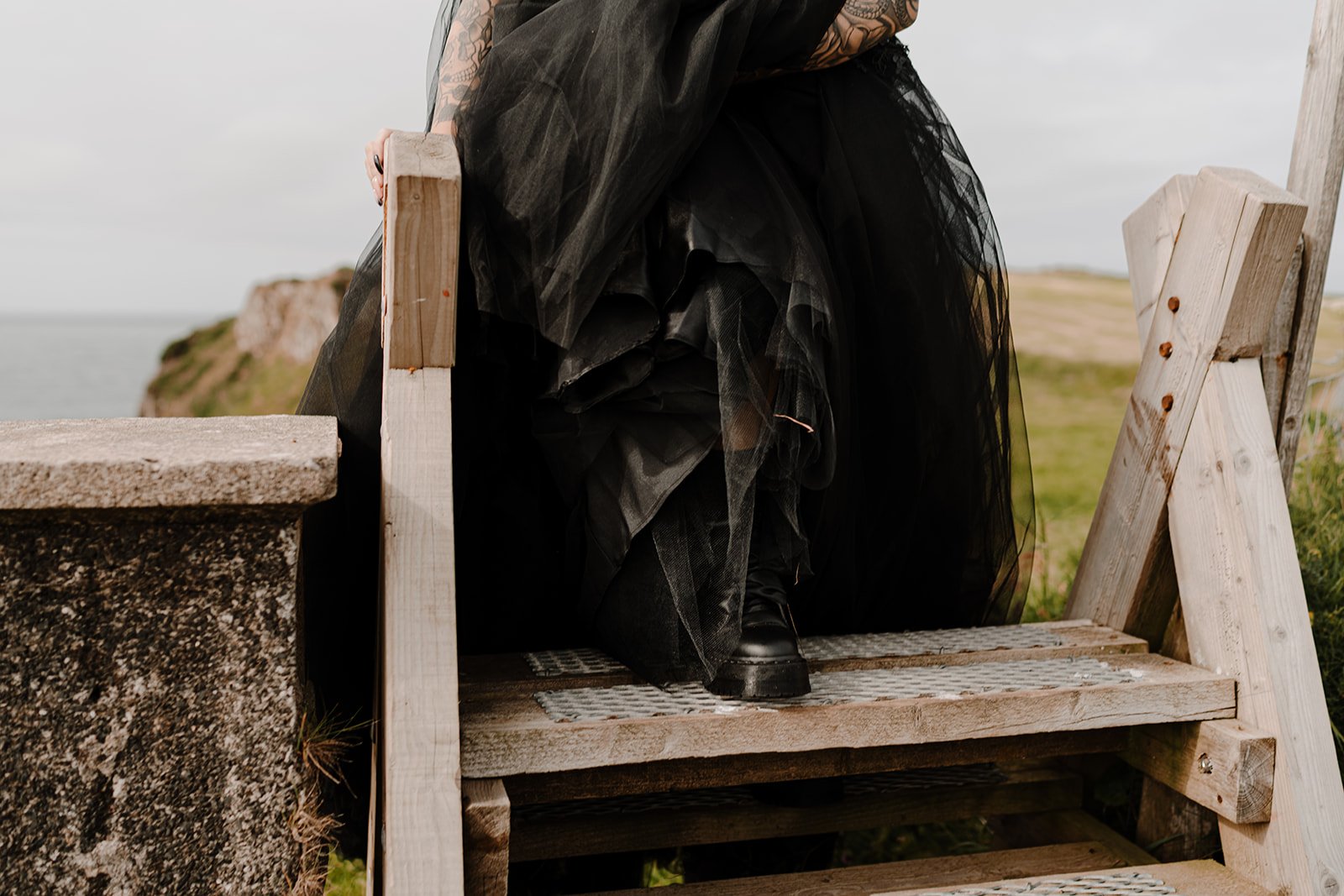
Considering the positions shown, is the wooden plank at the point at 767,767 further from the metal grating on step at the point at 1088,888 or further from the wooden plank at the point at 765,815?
the wooden plank at the point at 765,815

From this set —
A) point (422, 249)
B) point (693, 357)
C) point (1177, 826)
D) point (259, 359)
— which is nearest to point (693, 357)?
point (693, 357)

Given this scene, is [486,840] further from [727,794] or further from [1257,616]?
[1257,616]

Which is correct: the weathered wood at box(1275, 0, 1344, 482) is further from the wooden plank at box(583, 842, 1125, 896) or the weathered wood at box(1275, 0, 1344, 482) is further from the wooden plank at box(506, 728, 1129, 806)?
the wooden plank at box(583, 842, 1125, 896)

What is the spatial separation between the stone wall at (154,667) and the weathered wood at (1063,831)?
1.48 metres

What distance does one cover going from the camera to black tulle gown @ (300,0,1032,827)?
4.53 ft

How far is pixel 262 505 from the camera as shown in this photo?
1.17 meters

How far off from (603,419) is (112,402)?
10043 mm

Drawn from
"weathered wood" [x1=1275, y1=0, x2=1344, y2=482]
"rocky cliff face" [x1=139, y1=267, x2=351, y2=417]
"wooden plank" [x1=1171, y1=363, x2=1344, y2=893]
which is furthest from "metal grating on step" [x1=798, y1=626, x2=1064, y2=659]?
"rocky cliff face" [x1=139, y1=267, x2=351, y2=417]

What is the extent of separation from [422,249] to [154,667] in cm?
57

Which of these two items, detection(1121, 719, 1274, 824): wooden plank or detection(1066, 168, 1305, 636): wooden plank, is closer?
detection(1121, 719, 1274, 824): wooden plank

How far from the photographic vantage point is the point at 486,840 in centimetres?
126

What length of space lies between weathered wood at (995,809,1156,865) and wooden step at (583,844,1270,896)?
7 cm

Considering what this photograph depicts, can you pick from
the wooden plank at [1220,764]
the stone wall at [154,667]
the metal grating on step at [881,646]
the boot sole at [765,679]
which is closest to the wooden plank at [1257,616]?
the wooden plank at [1220,764]

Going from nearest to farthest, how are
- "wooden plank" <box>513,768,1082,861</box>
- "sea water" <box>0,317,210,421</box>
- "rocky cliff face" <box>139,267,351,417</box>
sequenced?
"wooden plank" <box>513,768,1082,861</box>
"rocky cliff face" <box>139,267,351,417</box>
"sea water" <box>0,317,210,421</box>
